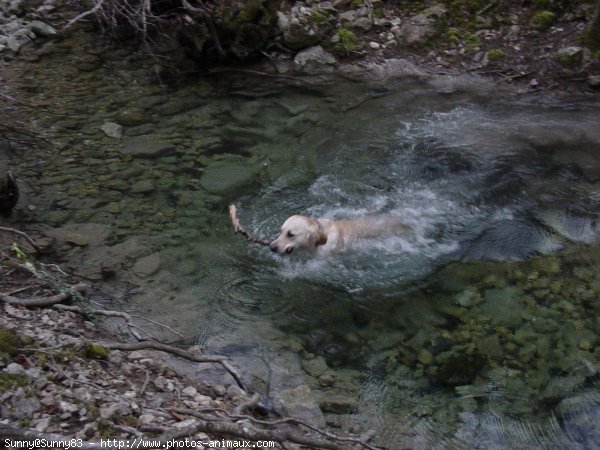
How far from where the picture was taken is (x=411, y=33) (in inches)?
398

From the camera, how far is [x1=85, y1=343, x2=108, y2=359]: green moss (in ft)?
13.7

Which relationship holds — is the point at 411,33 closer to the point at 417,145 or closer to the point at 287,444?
the point at 417,145

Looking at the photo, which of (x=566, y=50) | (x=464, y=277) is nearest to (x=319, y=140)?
(x=464, y=277)

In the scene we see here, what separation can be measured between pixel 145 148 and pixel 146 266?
2.53 meters

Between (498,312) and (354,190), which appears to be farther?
(354,190)

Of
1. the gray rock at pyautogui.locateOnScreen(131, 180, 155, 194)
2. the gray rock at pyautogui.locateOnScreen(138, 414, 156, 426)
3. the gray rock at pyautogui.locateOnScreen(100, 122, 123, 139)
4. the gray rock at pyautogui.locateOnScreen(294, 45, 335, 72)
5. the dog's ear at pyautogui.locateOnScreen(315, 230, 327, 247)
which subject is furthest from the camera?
the gray rock at pyautogui.locateOnScreen(294, 45, 335, 72)

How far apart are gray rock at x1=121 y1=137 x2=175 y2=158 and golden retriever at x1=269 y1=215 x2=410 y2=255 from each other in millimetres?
2684

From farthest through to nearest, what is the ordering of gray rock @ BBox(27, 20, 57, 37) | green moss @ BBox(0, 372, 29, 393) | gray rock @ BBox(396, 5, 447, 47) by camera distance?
gray rock @ BBox(27, 20, 57, 37), gray rock @ BBox(396, 5, 447, 47), green moss @ BBox(0, 372, 29, 393)

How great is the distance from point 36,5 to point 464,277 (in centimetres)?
1094

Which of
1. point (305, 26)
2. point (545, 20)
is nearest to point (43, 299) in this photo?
point (305, 26)

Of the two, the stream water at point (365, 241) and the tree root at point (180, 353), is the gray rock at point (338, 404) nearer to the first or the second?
the stream water at point (365, 241)

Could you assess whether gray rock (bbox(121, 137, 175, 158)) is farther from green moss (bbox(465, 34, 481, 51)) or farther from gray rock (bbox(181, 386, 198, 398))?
green moss (bbox(465, 34, 481, 51))

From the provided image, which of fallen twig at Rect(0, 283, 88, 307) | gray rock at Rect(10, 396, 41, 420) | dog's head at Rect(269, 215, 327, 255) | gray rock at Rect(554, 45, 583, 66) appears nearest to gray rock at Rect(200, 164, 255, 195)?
dog's head at Rect(269, 215, 327, 255)

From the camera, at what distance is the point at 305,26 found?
33.3 ft
